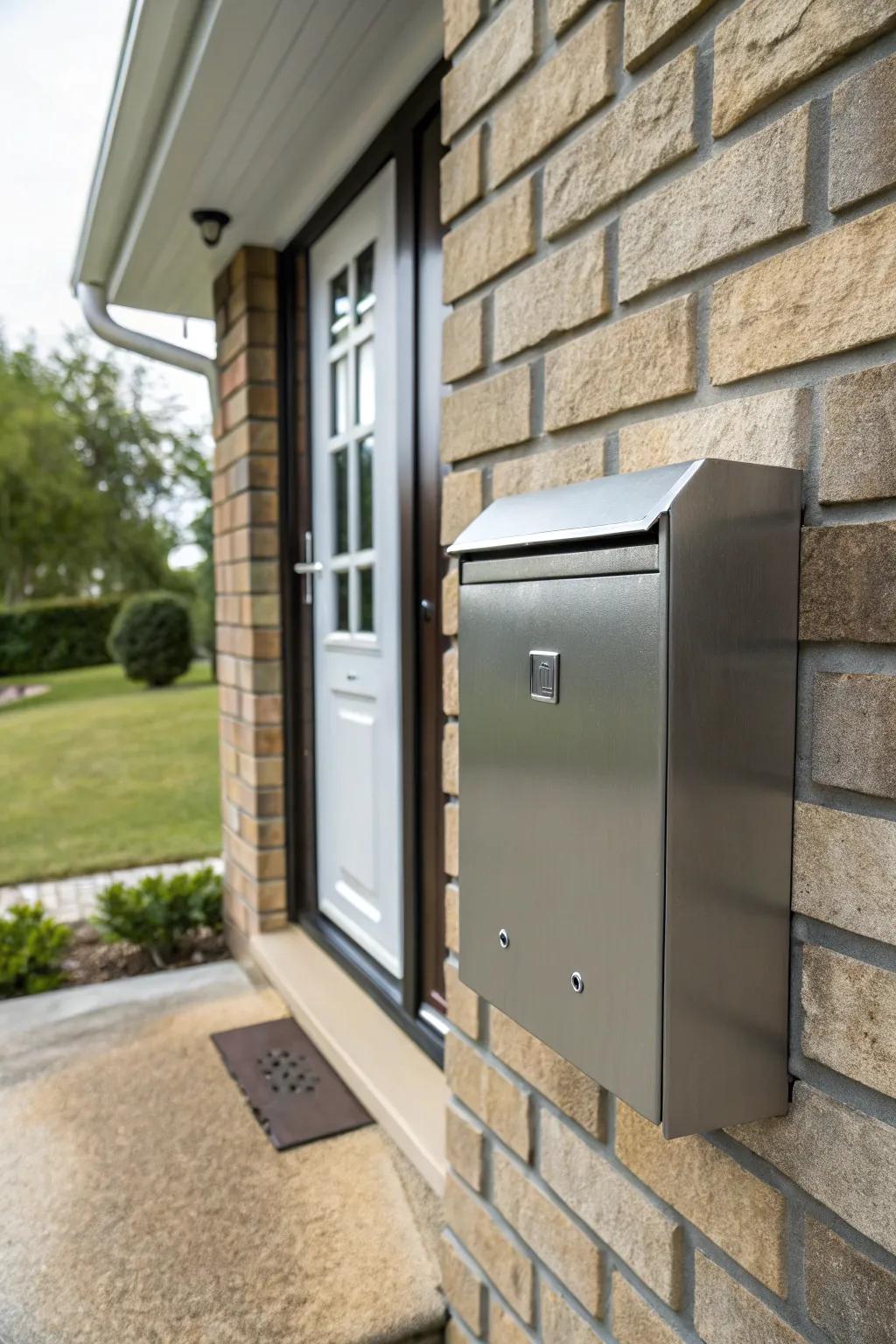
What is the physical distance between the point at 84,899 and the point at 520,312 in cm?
503

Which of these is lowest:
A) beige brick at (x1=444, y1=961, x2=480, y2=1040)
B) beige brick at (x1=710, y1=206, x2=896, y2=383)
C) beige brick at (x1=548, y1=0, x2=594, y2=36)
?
beige brick at (x1=444, y1=961, x2=480, y2=1040)

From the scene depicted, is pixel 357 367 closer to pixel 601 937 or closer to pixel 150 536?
pixel 601 937

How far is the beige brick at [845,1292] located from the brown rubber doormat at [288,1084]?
1514 mm

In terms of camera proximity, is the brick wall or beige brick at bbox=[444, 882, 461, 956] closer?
the brick wall

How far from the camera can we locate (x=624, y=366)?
0.97m

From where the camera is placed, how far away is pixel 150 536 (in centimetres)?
2417

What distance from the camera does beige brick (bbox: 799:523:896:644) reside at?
27.5 inches

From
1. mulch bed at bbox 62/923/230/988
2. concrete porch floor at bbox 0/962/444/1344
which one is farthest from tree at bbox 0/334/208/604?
concrete porch floor at bbox 0/962/444/1344

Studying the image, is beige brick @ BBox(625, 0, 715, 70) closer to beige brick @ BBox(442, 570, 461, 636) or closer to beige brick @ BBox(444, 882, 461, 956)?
beige brick @ BBox(442, 570, 461, 636)

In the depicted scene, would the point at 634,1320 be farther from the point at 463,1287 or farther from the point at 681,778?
the point at 681,778

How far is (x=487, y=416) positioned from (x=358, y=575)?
59.8 inches

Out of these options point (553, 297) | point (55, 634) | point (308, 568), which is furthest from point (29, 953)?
point (55, 634)

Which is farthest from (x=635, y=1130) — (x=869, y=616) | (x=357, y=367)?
(x=357, y=367)

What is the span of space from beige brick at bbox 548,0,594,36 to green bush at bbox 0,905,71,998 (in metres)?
3.12
